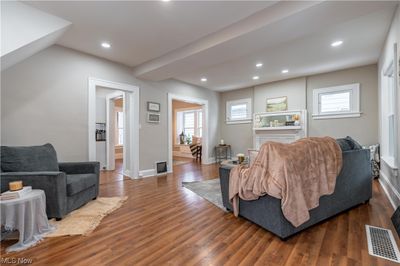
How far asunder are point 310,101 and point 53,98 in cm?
611

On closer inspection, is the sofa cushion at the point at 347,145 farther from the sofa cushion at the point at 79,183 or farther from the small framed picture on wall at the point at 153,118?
the small framed picture on wall at the point at 153,118

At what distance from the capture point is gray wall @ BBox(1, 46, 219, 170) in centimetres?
304

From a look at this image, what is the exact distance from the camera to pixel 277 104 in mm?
6258

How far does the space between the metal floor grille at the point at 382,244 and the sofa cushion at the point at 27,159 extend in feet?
12.3

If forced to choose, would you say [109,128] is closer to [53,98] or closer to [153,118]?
[153,118]

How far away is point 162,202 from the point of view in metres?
3.10

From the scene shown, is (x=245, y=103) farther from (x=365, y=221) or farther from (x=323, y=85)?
(x=365, y=221)

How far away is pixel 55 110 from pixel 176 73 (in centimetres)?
244

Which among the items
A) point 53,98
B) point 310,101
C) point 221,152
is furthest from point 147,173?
point 310,101

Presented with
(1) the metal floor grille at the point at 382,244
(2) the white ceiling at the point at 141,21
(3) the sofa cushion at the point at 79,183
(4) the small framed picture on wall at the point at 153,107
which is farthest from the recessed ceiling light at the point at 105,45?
(1) the metal floor grille at the point at 382,244

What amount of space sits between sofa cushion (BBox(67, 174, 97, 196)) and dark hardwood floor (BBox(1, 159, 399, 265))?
21.8 inches

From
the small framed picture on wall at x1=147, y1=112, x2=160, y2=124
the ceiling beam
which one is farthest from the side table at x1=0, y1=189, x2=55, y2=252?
the small framed picture on wall at x1=147, y1=112, x2=160, y2=124

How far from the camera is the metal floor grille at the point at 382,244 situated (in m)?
1.71

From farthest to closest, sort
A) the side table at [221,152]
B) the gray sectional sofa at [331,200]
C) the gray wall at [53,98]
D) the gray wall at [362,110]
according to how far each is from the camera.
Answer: the side table at [221,152] < the gray wall at [362,110] < the gray wall at [53,98] < the gray sectional sofa at [331,200]
